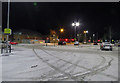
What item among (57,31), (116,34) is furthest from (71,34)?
(116,34)

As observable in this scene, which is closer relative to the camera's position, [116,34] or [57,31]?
[116,34]

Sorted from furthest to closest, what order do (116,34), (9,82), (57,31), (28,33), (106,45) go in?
(28,33)
(57,31)
(116,34)
(106,45)
(9,82)

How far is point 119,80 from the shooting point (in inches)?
167

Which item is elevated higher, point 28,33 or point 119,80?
point 28,33

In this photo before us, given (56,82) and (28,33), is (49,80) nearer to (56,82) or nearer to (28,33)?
(56,82)

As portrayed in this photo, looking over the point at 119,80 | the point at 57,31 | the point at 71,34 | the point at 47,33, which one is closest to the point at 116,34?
the point at 71,34

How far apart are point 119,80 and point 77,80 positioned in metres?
1.92

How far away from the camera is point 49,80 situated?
4176 mm

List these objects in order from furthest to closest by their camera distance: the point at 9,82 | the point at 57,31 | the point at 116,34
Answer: the point at 57,31
the point at 116,34
the point at 9,82

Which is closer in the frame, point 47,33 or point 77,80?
point 77,80

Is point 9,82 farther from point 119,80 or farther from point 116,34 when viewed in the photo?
point 116,34

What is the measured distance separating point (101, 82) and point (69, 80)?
1.37m

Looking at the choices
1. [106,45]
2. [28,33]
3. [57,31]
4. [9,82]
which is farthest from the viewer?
[28,33]

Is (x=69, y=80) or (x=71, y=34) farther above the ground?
(x=71, y=34)
